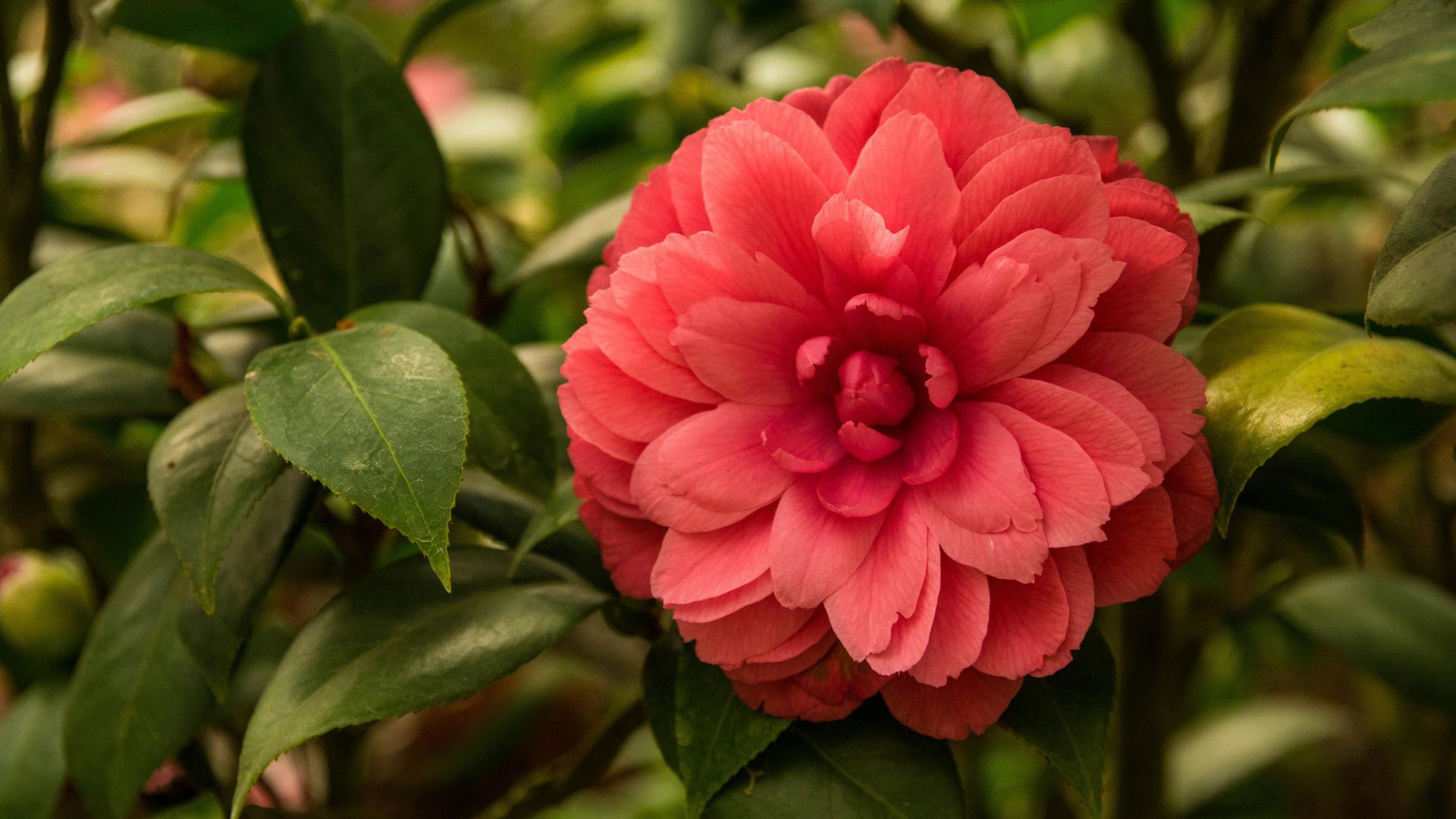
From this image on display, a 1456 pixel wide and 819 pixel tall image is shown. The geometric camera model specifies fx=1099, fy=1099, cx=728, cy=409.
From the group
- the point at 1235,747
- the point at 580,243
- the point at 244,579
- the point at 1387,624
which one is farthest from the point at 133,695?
the point at 1235,747

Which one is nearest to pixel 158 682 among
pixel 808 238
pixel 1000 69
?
pixel 808 238

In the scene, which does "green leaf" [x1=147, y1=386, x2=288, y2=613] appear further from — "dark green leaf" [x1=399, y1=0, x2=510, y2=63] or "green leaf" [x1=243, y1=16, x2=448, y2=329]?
"dark green leaf" [x1=399, y1=0, x2=510, y2=63]

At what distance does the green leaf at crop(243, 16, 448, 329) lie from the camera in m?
0.62

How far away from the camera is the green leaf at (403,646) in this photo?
0.45m

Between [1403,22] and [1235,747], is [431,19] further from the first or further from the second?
[1235,747]

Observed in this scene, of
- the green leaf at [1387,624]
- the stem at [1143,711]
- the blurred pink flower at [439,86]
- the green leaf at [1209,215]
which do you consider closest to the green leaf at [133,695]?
the green leaf at [1209,215]

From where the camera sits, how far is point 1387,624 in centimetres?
85

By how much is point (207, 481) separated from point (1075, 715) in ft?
1.22

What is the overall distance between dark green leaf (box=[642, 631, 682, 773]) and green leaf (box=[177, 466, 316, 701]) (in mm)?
176

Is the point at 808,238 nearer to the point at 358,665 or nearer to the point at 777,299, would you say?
the point at 777,299

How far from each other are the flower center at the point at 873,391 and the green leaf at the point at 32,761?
535 mm

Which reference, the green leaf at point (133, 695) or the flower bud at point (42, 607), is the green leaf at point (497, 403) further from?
the flower bud at point (42, 607)

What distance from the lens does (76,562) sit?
795 mm

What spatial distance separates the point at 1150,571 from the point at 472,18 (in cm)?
195
